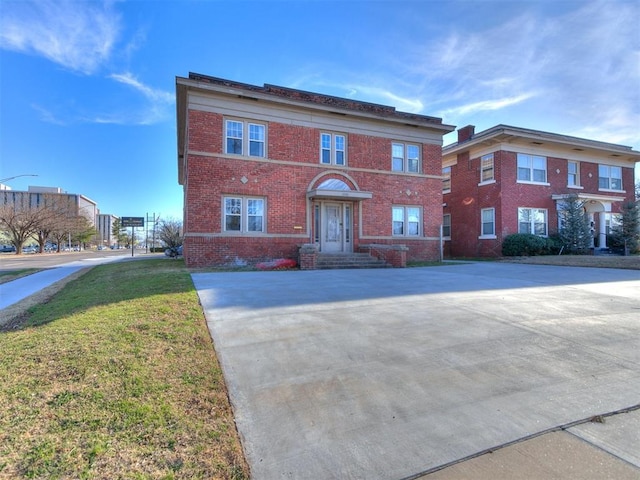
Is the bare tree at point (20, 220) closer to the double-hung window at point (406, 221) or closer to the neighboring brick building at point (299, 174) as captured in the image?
the neighboring brick building at point (299, 174)

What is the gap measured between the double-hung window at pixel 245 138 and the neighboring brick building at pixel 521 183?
518 inches

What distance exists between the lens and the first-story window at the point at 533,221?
2111cm

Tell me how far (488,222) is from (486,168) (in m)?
3.22

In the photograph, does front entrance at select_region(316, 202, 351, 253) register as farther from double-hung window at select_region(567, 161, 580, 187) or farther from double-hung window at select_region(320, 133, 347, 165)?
double-hung window at select_region(567, 161, 580, 187)

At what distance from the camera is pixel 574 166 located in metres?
22.9

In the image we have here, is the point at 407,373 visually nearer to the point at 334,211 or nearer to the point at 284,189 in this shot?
the point at 284,189

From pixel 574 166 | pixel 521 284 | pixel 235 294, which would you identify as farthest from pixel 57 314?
pixel 574 166

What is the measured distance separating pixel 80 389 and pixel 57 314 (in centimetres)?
369

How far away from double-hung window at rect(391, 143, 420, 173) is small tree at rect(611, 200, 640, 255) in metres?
13.8

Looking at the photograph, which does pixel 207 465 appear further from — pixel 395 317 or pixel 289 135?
pixel 289 135

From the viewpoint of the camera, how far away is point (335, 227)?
1638cm

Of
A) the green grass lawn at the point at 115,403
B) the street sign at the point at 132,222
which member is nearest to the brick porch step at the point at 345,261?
the green grass lawn at the point at 115,403

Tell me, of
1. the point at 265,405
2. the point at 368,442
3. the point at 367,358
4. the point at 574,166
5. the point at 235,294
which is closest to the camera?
the point at 368,442

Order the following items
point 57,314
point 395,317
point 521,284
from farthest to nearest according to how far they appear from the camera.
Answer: point 521,284
point 57,314
point 395,317
